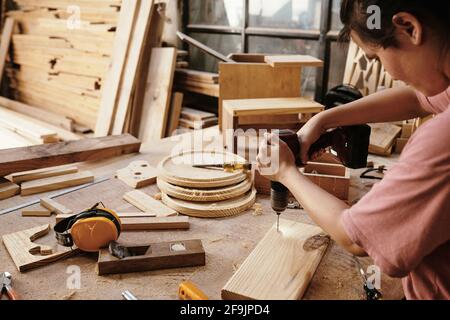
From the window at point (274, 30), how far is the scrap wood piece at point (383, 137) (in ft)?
3.08

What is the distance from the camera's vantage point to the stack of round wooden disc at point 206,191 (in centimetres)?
175

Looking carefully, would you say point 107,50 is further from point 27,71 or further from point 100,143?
point 100,143

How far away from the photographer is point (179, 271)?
1.35 m

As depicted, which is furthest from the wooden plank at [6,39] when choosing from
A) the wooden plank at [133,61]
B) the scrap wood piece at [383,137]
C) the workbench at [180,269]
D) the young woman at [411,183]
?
the young woman at [411,183]

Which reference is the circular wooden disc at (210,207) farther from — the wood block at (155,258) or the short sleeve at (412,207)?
the short sleeve at (412,207)

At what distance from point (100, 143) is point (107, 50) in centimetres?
235

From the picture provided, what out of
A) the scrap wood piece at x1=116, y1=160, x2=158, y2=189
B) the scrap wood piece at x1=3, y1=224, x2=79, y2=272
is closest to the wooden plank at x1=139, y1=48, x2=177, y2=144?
the scrap wood piece at x1=116, y1=160, x2=158, y2=189

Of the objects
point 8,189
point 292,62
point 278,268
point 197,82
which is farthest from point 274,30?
point 278,268

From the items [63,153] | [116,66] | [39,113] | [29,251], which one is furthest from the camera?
[39,113]

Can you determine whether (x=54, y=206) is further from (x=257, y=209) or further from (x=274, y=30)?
(x=274, y=30)

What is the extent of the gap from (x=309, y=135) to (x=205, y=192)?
0.51 meters

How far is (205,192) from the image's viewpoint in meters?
1.79

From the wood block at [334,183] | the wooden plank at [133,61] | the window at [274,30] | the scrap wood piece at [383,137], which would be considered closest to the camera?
the wood block at [334,183]

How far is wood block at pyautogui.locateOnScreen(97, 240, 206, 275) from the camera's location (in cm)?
132
